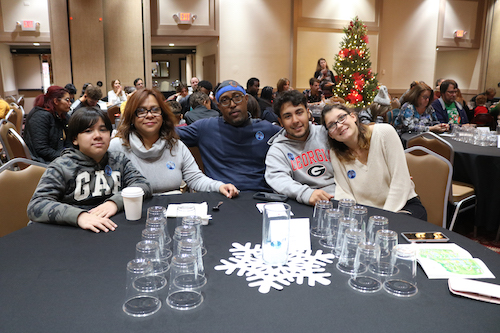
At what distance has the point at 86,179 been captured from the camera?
2.00m

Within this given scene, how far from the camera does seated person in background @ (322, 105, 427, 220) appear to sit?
2.26 metres

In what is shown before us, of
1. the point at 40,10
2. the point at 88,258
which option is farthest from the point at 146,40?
the point at 88,258

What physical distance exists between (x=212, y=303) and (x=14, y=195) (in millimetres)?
1598

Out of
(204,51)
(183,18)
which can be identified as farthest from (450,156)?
(204,51)

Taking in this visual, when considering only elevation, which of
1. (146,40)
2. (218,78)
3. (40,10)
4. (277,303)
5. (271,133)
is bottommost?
(277,303)

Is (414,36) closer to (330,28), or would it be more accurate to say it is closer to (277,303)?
(330,28)

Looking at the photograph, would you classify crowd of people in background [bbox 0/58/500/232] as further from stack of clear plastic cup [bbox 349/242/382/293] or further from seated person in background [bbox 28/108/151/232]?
stack of clear plastic cup [bbox 349/242/382/293]

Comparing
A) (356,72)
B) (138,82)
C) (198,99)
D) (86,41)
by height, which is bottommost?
(198,99)

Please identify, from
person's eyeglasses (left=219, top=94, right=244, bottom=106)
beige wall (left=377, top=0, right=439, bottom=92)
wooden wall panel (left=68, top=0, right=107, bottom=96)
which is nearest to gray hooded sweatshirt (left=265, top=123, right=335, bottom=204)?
person's eyeglasses (left=219, top=94, right=244, bottom=106)

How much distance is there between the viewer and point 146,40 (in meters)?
9.20

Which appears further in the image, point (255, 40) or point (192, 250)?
point (255, 40)

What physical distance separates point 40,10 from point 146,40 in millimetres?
4089

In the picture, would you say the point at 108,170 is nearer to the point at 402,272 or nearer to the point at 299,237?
the point at 299,237

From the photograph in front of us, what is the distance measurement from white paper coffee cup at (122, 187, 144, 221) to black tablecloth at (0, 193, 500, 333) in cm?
29
